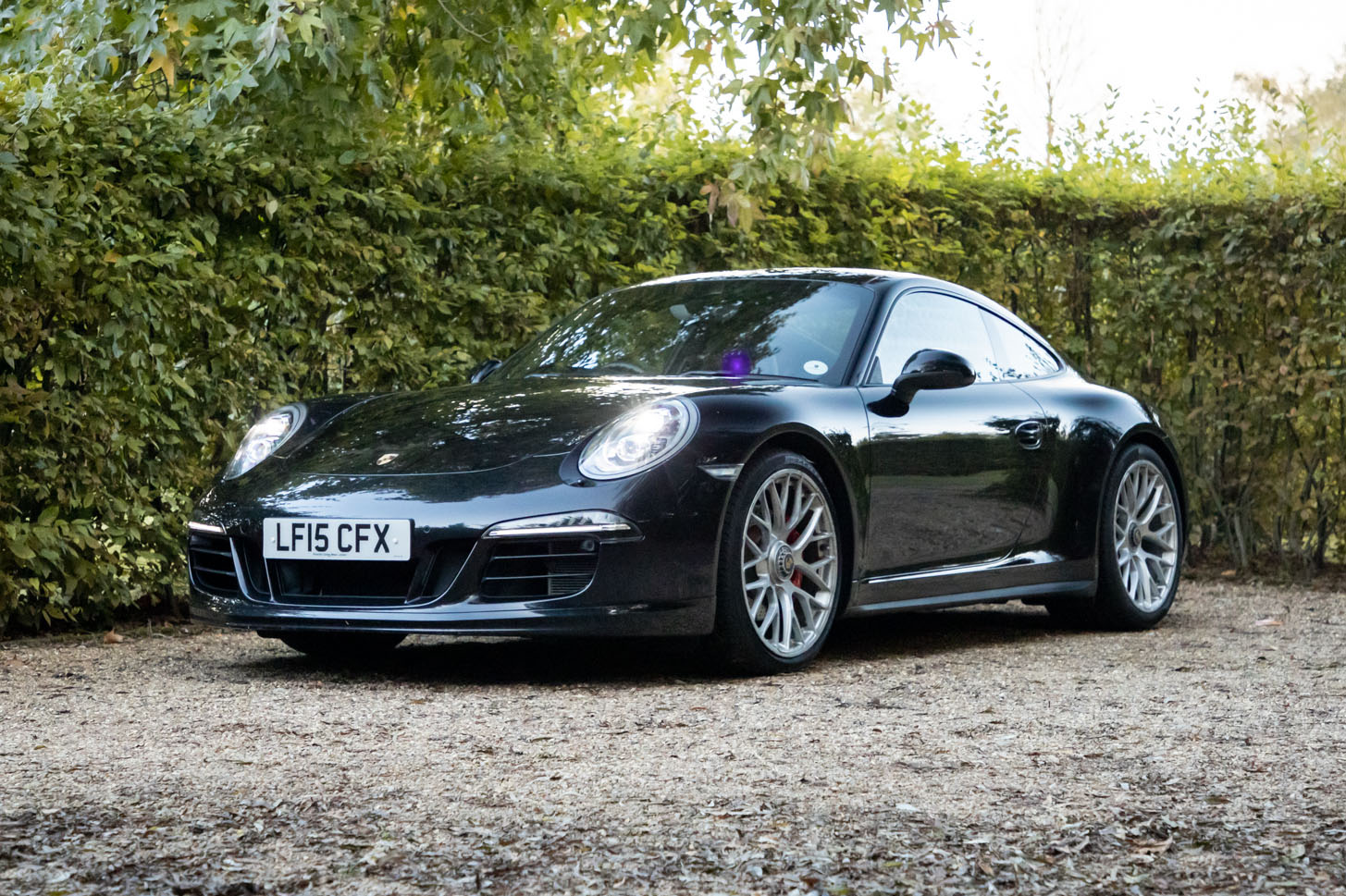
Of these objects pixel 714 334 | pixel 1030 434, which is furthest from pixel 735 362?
pixel 1030 434

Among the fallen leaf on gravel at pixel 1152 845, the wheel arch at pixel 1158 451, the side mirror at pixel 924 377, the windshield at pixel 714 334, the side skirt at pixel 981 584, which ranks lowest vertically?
the fallen leaf on gravel at pixel 1152 845

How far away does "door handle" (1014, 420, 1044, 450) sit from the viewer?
6688 millimetres

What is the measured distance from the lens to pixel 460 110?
9.56 metres

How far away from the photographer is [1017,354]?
23.4ft

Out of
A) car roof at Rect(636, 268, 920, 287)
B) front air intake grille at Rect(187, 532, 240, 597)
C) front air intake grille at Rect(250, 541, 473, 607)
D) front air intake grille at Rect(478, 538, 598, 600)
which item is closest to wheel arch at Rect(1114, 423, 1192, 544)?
car roof at Rect(636, 268, 920, 287)

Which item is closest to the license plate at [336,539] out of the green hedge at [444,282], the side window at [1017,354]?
the green hedge at [444,282]

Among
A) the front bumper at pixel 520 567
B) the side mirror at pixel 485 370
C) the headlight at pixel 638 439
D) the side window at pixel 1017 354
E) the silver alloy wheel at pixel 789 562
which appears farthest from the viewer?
the side window at pixel 1017 354

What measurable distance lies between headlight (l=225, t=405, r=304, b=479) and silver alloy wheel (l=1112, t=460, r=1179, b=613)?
320cm

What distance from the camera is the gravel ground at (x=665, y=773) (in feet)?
10.1

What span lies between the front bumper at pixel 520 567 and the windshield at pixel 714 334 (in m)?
0.90

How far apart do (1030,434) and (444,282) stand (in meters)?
2.74

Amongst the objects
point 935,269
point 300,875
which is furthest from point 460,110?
point 300,875

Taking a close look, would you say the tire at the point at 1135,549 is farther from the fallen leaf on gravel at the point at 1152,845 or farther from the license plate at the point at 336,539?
the fallen leaf on gravel at the point at 1152,845

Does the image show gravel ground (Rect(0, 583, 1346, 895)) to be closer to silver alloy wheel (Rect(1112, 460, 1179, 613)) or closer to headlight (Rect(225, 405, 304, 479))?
headlight (Rect(225, 405, 304, 479))
